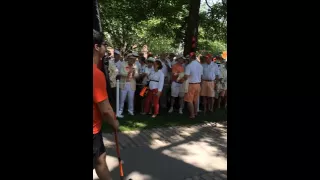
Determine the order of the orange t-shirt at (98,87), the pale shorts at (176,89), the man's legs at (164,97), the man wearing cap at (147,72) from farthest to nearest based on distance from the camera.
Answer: the man's legs at (164,97) → the pale shorts at (176,89) → the man wearing cap at (147,72) → the orange t-shirt at (98,87)

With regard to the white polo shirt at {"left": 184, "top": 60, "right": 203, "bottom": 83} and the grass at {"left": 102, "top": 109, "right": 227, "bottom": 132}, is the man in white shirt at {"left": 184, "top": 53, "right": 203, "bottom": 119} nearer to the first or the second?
the white polo shirt at {"left": 184, "top": 60, "right": 203, "bottom": 83}

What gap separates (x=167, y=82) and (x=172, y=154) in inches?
217

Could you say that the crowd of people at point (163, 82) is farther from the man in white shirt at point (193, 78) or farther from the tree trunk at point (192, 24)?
the tree trunk at point (192, 24)

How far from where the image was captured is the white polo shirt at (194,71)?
31.1 ft

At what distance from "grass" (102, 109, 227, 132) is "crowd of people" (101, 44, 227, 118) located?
0.26 m

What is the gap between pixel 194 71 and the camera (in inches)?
374

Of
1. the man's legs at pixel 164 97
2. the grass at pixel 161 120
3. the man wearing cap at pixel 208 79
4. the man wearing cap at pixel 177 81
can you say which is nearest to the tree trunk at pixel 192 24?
the man's legs at pixel 164 97

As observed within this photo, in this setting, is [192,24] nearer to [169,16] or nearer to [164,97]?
[164,97]

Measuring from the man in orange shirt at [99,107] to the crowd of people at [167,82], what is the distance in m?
5.35

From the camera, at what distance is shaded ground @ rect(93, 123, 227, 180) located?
4.93 metres

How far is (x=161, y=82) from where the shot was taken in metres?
9.57
